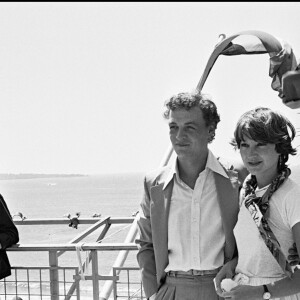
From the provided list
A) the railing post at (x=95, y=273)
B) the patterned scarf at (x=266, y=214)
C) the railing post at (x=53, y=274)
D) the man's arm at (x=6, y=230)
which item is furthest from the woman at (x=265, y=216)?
the man's arm at (x=6, y=230)

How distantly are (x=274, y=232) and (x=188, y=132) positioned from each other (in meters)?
0.59

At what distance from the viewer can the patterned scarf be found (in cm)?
227

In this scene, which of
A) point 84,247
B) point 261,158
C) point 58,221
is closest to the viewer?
point 261,158

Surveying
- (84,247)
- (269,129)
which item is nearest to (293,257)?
(269,129)

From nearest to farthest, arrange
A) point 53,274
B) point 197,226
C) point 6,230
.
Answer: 1. point 197,226
2. point 53,274
3. point 6,230

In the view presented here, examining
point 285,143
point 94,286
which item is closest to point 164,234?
point 285,143

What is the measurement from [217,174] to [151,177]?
33cm

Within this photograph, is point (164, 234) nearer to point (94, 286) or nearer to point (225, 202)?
point (225, 202)

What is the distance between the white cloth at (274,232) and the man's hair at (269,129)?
5.1 inches

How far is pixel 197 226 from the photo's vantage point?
2.59 meters

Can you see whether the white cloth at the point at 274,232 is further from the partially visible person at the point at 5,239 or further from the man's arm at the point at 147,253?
the partially visible person at the point at 5,239

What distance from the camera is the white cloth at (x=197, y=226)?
2.58 meters

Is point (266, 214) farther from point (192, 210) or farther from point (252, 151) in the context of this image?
point (192, 210)

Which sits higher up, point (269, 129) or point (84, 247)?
point (269, 129)
